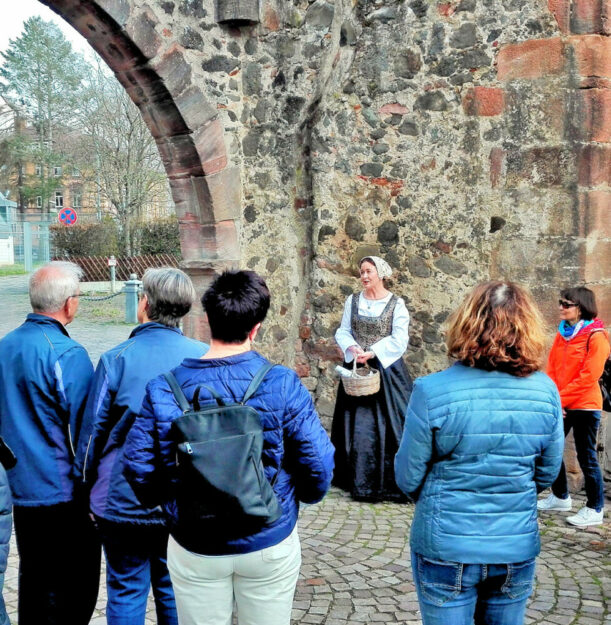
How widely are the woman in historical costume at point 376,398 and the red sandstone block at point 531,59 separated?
158cm

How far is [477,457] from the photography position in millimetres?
2271

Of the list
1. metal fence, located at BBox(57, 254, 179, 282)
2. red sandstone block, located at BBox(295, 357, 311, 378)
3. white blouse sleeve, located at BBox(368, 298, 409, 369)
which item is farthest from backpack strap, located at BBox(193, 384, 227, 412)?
metal fence, located at BBox(57, 254, 179, 282)

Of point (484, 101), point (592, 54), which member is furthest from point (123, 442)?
point (592, 54)

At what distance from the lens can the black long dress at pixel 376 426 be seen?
5426 mm

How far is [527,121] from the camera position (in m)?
5.48

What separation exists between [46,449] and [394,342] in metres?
2.97

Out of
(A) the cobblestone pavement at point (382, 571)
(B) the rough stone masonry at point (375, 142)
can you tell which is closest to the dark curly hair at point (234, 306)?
(A) the cobblestone pavement at point (382, 571)

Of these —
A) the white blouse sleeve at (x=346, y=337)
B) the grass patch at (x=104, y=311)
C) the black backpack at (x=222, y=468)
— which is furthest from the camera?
the grass patch at (x=104, y=311)

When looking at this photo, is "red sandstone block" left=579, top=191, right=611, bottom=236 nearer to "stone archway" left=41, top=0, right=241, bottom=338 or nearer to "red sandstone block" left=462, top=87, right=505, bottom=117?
"red sandstone block" left=462, top=87, right=505, bottom=117

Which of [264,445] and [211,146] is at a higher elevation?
[211,146]

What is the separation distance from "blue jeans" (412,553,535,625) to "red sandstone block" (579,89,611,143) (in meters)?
3.74

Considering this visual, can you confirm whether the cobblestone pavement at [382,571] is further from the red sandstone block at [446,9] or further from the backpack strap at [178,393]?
the red sandstone block at [446,9]

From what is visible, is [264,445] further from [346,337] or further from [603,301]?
[603,301]

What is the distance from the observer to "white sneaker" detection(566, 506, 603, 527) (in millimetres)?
4797
